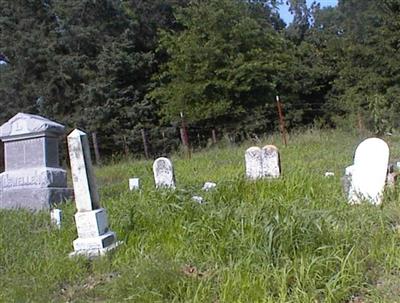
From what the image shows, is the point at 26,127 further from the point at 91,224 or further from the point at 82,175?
the point at 91,224

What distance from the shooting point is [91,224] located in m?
4.09

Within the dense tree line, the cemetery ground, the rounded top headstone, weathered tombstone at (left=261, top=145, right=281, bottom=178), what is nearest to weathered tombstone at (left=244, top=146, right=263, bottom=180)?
weathered tombstone at (left=261, top=145, right=281, bottom=178)

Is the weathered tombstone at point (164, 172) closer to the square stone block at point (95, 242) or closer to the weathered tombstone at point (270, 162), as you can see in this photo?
the weathered tombstone at point (270, 162)

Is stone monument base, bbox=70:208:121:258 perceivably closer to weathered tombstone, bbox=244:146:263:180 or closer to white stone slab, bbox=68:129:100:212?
white stone slab, bbox=68:129:100:212

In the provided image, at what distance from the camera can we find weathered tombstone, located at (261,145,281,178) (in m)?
6.39

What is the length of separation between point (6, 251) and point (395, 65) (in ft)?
63.7

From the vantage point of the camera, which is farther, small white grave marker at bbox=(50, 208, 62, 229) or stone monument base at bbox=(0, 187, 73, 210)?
stone monument base at bbox=(0, 187, 73, 210)

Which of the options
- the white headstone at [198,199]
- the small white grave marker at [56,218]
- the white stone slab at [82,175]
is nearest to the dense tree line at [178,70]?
the small white grave marker at [56,218]

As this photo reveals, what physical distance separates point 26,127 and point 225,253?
5.56 meters

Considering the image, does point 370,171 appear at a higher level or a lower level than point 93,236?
higher

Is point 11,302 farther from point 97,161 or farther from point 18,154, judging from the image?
point 97,161

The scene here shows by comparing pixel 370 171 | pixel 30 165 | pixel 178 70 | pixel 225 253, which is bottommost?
pixel 225 253

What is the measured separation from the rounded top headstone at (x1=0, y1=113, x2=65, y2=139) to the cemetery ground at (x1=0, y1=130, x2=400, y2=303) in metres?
2.95

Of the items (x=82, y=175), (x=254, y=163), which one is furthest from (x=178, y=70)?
(x=82, y=175)
